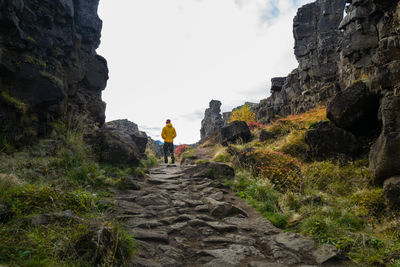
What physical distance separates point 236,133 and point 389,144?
12317 mm

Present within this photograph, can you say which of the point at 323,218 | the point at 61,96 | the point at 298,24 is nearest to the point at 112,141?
the point at 61,96

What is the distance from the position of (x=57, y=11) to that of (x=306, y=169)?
12.5 meters

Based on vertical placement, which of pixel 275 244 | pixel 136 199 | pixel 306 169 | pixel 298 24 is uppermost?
pixel 298 24

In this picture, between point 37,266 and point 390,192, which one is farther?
point 390,192

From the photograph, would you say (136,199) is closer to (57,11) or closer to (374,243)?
(374,243)

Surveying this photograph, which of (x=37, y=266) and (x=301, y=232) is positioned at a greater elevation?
(x=37, y=266)

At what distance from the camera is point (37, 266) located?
2.01 metres

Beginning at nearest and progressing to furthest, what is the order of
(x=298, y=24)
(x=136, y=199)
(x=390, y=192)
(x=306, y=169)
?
(x=390, y=192), (x=136, y=199), (x=306, y=169), (x=298, y=24)

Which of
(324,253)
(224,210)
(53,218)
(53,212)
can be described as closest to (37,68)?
(53,212)

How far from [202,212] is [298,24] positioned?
150 ft

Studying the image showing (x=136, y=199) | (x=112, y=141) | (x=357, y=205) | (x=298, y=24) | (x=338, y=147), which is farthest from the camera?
(x=298, y=24)

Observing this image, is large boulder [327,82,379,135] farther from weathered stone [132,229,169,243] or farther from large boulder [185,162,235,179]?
weathered stone [132,229,169,243]

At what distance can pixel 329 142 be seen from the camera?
811 centimetres

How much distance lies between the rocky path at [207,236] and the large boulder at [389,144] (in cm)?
288
